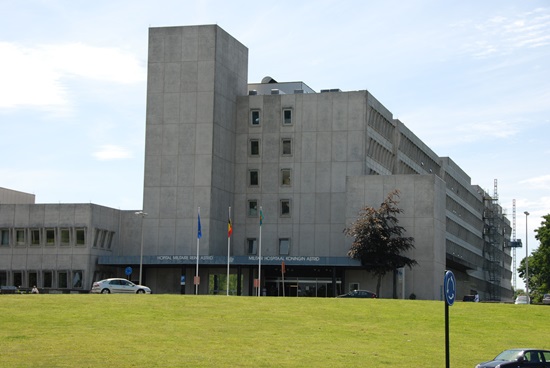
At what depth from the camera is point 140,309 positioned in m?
49.8

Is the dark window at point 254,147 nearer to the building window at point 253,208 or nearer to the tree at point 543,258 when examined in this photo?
the building window at point 253,208

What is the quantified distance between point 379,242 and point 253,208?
18211 millimetres

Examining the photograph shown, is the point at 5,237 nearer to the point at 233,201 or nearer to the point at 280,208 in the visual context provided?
the point at 233,201

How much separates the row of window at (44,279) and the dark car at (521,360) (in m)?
63.7

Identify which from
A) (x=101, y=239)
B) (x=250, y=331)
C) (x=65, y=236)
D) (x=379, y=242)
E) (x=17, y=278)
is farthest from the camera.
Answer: (x=101, y=239)

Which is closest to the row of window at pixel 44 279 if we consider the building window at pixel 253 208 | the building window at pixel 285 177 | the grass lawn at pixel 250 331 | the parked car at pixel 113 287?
the parked car at pixel 113 287

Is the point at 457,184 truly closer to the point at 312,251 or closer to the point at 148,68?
the point at 312,251

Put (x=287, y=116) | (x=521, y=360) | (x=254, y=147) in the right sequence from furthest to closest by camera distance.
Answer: (x=254, y=147), (x=287, y=116), (x=521, y=360)

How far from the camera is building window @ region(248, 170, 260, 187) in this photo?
9750cm

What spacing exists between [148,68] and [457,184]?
2515 inches

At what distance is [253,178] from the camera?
320ft

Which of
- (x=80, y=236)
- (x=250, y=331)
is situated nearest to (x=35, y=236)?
(x=80, y=236)

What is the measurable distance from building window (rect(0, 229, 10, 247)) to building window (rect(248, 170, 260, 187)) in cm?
2457

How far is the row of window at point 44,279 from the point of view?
89.5m
